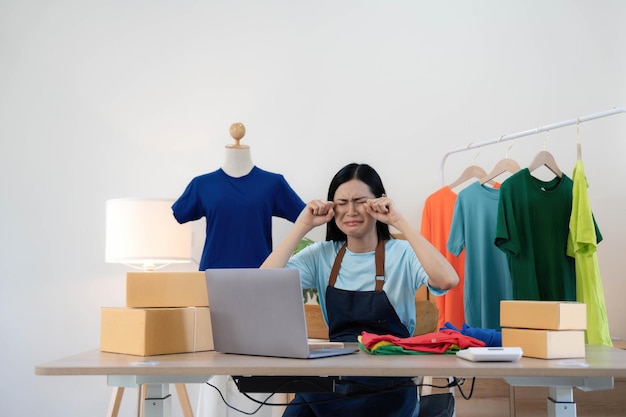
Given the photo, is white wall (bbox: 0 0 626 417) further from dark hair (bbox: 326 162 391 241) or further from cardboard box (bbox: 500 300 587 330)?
cardboard box (bbox: 500 300 587 330)

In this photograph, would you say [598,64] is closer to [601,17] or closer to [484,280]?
[601,17]

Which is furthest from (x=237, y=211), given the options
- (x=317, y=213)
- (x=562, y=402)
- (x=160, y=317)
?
(x=562, y=402)

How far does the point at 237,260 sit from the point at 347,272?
69 cm

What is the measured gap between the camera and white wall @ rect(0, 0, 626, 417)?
4.03 meters

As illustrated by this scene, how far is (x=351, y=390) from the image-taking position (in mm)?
2057

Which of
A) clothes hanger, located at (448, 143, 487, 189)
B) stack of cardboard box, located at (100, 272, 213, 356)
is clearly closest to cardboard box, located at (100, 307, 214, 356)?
stack of cardboard box, located at (100, 272, 213, 356)

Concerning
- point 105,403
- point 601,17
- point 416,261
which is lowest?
point 105,403

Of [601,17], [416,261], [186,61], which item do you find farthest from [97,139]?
[601,17]

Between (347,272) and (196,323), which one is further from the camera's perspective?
(347,272)

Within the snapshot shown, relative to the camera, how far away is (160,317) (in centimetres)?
194

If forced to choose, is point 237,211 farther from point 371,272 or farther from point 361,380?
point 361,380

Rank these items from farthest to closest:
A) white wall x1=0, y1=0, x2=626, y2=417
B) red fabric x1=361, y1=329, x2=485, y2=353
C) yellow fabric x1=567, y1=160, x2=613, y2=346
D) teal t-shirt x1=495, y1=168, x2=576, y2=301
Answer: white wall x1=0, y1=0, x2=626, y2=417 < teal t-shirt x1=495, y1=168, x2=576, y2=301 < yellow fabric x1=567, y1=160, x2=613, y2=346 < red fabric x1=361, y1=329, x2=485, y2=353

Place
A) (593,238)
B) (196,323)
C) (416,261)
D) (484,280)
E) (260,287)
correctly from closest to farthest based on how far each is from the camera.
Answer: (260,287) < (196,323) < (416,261) < (593,238) < (484,280)

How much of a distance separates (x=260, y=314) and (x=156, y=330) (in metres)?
0.29
